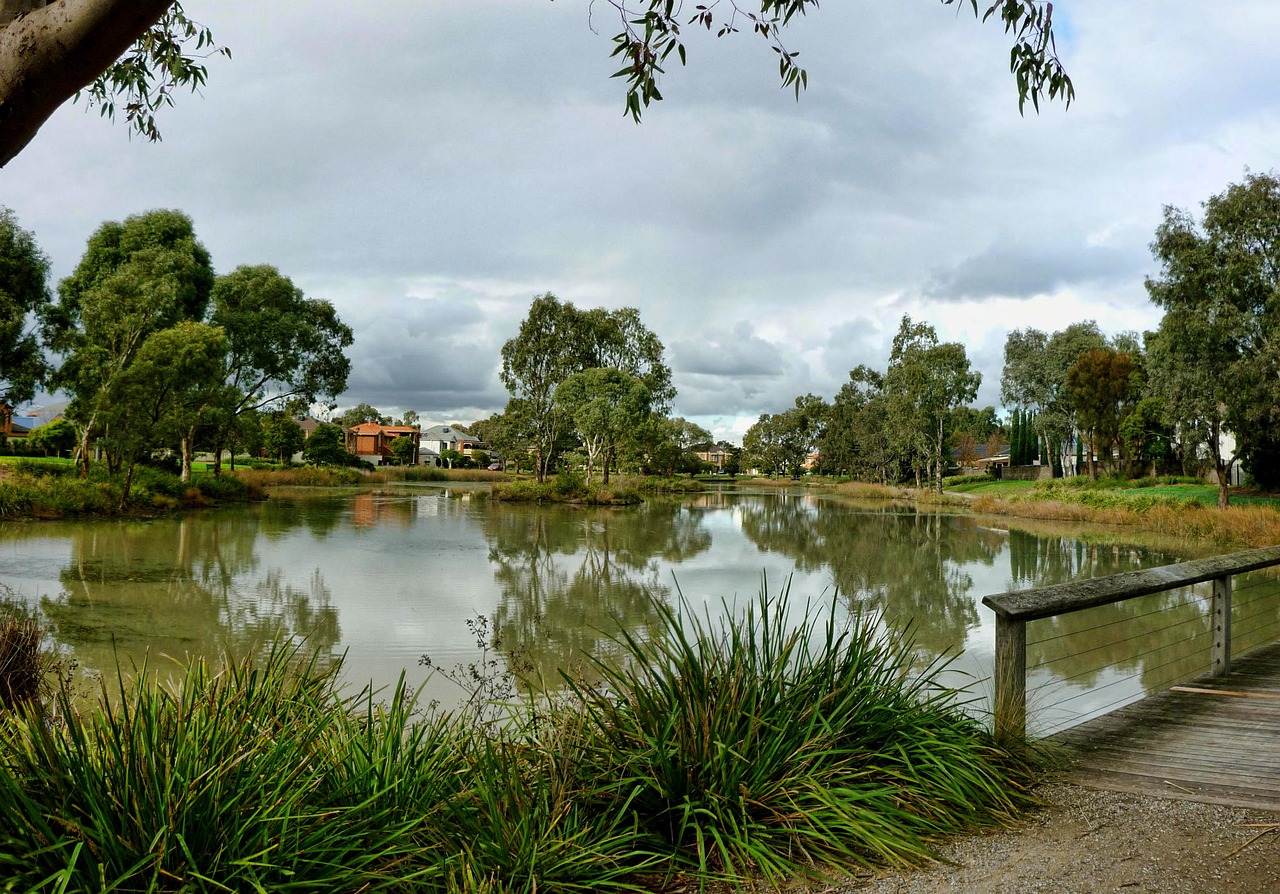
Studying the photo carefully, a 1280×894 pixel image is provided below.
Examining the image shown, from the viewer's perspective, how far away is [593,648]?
8742 millimetres

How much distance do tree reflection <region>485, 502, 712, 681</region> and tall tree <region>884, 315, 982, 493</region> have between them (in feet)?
81.2

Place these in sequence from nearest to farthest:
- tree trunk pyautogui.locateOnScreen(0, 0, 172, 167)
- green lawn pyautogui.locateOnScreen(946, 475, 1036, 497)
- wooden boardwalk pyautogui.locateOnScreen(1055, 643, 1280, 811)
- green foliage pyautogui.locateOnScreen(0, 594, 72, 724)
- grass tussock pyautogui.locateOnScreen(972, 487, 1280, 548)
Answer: tree trunk pyautogui.locateOnScreen(0, 0, 172, 167) < wooden boardwalk pyautogui.locateOnScreen(1055, 643, 1280, 811) < green foliage pyautogui.locateOnScreen(0, 594, 72, 724) < grass tussock pyautogui.locateOnScreen(972, 487, 1280, 548) < green lawn pyautogui.locateOnScreen(946, 475, 1036, 497)

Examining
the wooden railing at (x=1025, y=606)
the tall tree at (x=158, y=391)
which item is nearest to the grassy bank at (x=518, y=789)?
the wooden railing at (x=1025, y=606)

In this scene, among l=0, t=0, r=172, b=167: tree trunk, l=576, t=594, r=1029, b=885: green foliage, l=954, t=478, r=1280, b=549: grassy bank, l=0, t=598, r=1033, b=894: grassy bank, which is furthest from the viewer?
l=954, t=478, r=1280, b=549: grassy bank

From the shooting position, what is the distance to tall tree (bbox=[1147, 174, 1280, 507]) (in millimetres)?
23953

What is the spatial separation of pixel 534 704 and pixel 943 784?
71.0 inches

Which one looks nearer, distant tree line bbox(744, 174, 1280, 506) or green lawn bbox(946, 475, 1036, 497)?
distant tree line bbox(744, 174, 1280, 506)

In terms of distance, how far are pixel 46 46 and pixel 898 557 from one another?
18510 millimetres

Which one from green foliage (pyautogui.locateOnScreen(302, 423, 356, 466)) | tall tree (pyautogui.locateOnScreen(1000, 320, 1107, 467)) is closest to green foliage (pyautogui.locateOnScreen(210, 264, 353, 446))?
green foliage (pyautogui.locateOnScreen(302, 423, 356, 466))

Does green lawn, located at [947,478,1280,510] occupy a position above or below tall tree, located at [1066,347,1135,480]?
below

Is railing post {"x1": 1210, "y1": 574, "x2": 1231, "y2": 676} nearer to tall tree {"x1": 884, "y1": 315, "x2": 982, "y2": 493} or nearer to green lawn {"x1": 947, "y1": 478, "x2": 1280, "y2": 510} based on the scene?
green lawn {"x1": 947, "y1": 478, "x2": 1280, "y2": 510}

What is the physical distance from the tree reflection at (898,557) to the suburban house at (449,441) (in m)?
74.0

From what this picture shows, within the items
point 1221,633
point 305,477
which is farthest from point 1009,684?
point 305,477

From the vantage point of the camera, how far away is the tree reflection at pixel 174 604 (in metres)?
8.36
